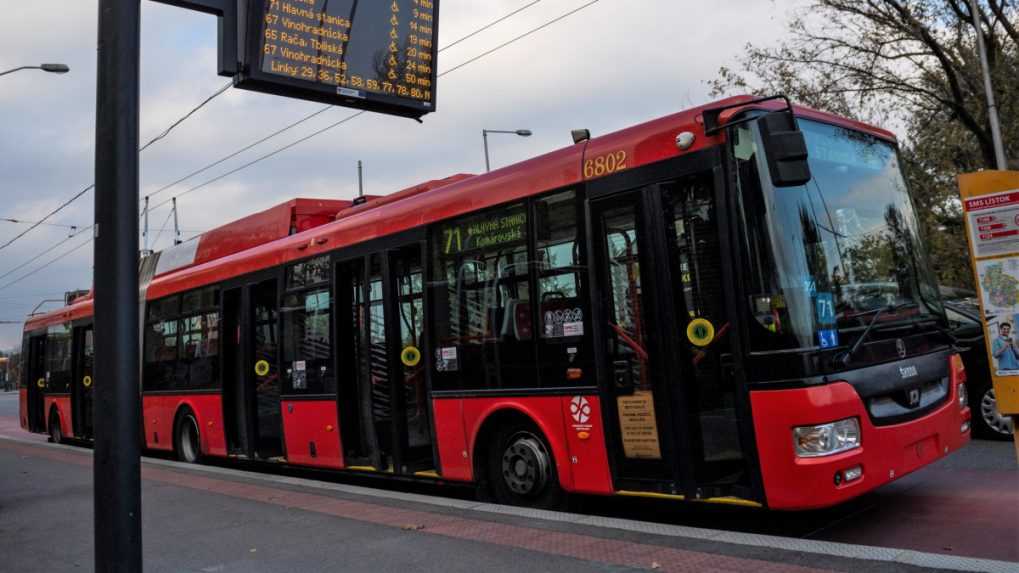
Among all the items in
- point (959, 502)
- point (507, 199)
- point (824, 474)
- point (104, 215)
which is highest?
point (507, 199)

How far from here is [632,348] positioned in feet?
21.5

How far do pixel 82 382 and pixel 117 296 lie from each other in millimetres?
16259

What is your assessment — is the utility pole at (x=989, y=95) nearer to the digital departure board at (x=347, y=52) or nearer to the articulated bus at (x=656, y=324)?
the articulated bus at (x=656, y=324)

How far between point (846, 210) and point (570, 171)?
7.26ft

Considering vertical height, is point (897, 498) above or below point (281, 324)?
below

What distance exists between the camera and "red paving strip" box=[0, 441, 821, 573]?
5133 millimetres

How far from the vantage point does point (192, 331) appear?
13.1 meters

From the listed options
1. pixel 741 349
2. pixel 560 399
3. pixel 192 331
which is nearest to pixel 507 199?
pixel 560 399

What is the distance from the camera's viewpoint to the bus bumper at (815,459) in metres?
5.44

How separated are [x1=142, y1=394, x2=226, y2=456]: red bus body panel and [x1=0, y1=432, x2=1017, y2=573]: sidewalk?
9.06 feet

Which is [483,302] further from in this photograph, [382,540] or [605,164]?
[382,540]

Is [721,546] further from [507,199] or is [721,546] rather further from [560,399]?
[507,199]

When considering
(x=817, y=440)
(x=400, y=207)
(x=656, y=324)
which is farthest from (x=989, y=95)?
(x=817, y=440)

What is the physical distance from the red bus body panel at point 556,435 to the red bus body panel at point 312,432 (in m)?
2.26
